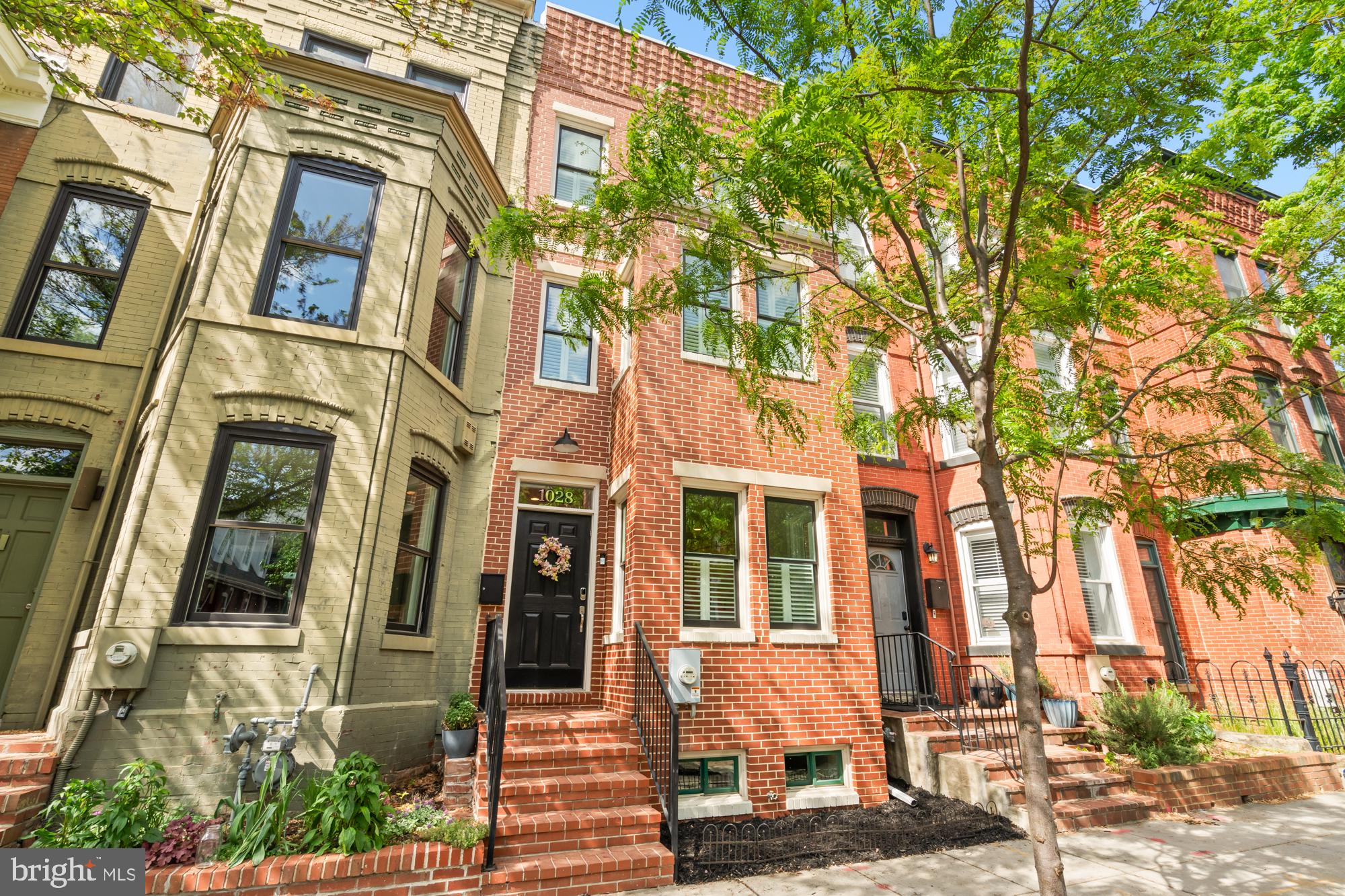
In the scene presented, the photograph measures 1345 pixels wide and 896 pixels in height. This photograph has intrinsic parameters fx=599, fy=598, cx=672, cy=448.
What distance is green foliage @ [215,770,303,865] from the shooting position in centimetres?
411

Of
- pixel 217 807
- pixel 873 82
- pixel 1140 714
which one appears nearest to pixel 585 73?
pixel 873 82

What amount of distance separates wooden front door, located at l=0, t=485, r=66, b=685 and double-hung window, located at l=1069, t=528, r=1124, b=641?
13.2 metres

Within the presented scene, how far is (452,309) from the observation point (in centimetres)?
797

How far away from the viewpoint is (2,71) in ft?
23.8

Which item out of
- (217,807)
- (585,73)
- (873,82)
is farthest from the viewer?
(585,73)

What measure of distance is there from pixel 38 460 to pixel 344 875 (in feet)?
19.6

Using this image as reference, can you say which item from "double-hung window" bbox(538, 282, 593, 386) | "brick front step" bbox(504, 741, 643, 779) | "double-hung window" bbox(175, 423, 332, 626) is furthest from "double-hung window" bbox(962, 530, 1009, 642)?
"double-hung window" bbox(175, 423, 332, 626)

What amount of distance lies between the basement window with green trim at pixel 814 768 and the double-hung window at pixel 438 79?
10.7 meters

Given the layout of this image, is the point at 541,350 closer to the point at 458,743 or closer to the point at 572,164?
the point at 572,164

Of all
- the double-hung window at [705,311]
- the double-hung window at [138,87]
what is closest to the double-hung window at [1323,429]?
the double-hung window at [705,311]

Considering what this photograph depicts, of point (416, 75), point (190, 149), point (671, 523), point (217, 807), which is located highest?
point (416, 75)

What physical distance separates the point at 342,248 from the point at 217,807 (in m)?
Answer: 5.44

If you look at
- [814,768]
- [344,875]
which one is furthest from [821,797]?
[344,875]

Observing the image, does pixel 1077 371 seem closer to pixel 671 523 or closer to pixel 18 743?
pixel 671 523
